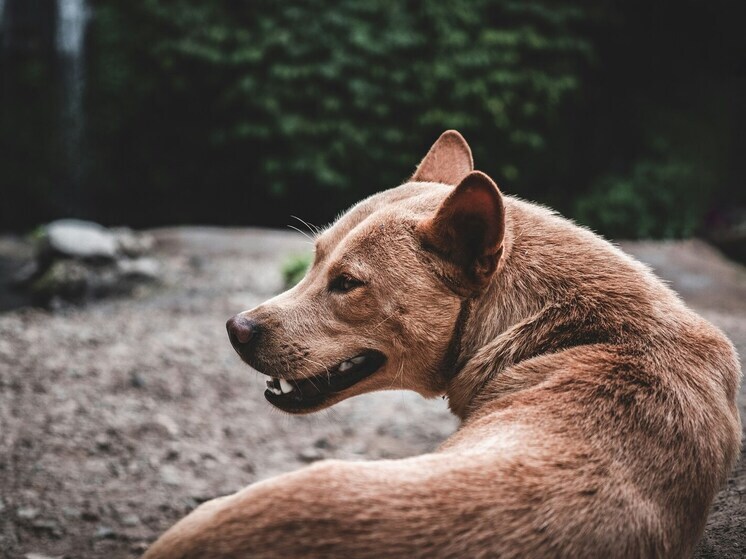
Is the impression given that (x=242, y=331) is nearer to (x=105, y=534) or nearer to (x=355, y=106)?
(x=105, y=534)

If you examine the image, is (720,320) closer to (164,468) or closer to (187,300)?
(164,468)

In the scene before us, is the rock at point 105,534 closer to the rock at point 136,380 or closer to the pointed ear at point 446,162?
the rock at point 136,380

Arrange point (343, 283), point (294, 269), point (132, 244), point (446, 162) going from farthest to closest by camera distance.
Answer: point (132, 244) < point (294, 269) < point (446, 162) < point (343, 283)

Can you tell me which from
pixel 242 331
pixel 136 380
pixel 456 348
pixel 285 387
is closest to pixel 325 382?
pixel 285 387

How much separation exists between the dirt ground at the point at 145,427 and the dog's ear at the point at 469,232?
148 centimetres

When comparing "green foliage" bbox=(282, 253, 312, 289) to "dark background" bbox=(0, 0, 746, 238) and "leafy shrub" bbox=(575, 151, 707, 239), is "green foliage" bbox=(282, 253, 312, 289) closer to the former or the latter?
"dark background" bbox=(0, 0, 746, 238)

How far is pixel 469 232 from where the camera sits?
8.58 feet

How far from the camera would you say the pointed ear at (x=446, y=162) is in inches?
135

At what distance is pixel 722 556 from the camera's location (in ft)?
9.18

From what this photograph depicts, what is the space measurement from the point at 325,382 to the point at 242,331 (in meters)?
0.39

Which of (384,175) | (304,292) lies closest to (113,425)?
(304,292)

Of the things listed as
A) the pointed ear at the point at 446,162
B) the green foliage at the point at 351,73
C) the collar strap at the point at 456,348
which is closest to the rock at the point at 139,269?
the green foliage at the point at 351,73

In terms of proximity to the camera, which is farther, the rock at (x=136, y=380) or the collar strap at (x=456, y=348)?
the rock at (x=136, y=380)

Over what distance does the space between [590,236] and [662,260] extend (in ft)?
26.5
